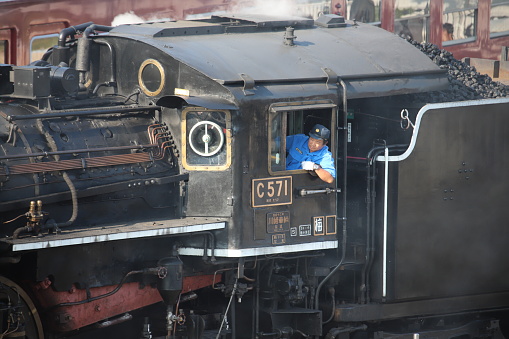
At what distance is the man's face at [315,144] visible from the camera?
803cm

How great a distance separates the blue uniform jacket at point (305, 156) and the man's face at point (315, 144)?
3cm

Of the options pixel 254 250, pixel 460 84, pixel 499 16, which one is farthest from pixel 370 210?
pixel 499 16

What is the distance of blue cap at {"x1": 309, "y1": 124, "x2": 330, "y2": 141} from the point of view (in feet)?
26.2

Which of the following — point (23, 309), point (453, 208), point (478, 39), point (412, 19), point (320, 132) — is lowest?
point (23, 309)

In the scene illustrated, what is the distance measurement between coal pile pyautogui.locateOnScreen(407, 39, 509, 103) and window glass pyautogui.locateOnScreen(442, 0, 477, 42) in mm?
5215

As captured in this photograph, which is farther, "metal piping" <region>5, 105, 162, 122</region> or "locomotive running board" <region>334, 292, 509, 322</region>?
"locomotive running board" <region>334, 292, 509, 322</region>

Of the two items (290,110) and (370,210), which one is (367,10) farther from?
(290,110)

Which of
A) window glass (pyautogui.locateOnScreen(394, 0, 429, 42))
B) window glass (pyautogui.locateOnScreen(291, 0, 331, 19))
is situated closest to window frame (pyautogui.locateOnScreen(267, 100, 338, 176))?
window glass (pyautogui.locateOnScreen(291, 0, 331, 19))

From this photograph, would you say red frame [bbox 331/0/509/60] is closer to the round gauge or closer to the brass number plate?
the brass number plate

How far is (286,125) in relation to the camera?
790 centimetres

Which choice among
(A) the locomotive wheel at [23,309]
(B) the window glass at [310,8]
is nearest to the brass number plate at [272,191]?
(A) the locomotive wheel at [23,309]

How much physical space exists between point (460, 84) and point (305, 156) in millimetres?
2275

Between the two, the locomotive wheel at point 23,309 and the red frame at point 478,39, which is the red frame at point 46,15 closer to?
the red frame at point 478,39

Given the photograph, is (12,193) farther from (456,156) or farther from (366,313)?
(456,156)
